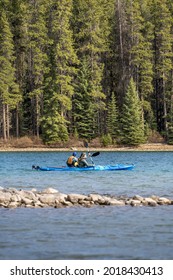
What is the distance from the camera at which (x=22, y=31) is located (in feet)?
244

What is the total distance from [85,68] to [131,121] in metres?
8.54

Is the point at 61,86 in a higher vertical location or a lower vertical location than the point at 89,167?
higher

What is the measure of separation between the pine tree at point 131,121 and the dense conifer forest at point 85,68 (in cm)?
9

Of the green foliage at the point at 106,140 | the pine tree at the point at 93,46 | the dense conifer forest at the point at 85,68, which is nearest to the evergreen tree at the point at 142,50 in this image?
the dense conifer forest at the point at 85,68

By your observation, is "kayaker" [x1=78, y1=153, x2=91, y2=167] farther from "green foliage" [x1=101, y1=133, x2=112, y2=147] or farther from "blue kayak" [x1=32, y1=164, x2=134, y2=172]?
"green foliage" [x1=101, y1=133, x2=112, y2=147]

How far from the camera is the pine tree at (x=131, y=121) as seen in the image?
6612 centimetres

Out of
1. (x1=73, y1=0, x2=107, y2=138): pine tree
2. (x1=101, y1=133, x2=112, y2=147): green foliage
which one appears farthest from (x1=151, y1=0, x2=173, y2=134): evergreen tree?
(x1=101, y1=133, x2=112, y2=147): green foliage

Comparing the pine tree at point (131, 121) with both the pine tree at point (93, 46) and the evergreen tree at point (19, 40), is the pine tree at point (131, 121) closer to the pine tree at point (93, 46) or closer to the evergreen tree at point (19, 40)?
the pine tree at point (93, 46)

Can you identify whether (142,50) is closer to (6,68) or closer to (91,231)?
(6,68)

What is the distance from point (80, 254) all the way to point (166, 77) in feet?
199

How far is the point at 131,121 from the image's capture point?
66.5m

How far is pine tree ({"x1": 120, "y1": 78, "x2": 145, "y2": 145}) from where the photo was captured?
6612cm

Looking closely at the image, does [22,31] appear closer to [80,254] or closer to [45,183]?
[45,183]

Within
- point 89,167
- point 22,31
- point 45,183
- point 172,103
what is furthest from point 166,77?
point 45,183
